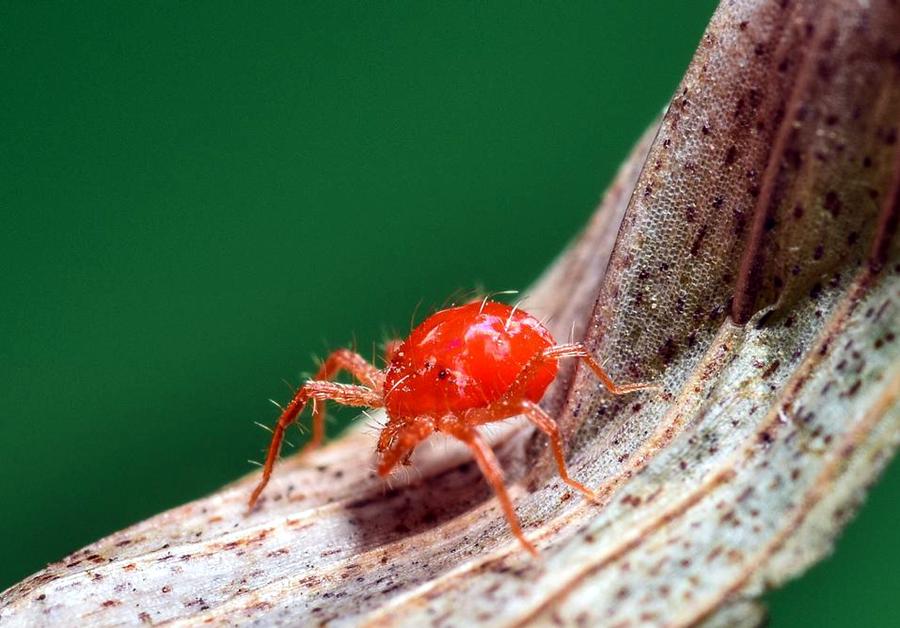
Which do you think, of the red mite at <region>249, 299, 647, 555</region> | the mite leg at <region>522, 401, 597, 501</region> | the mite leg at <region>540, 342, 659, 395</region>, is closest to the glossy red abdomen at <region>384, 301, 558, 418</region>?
the red mite at <region>249, 299, 647, 555</region>

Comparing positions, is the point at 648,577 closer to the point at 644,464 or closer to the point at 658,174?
Answer: the point at 644,464

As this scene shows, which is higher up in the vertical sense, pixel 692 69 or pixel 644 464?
pixel 692 69

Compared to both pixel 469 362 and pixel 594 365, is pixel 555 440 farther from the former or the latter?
pixel 469 362

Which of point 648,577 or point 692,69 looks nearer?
point 648,577

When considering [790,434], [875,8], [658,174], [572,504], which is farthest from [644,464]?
[875,8]

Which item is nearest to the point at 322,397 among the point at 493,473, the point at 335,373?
the point at 335,373

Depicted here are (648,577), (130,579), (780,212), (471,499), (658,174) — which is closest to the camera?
(648,577)
